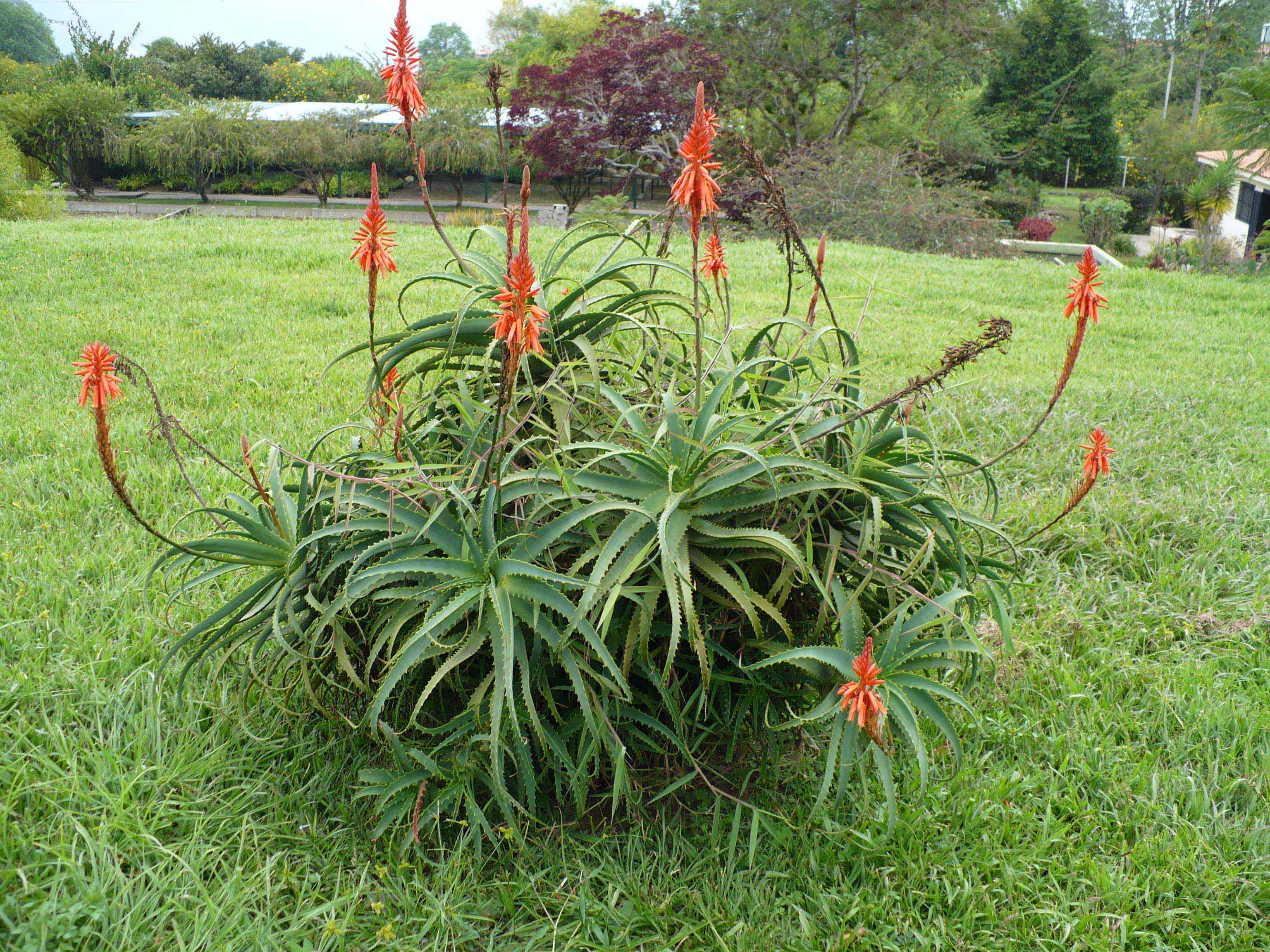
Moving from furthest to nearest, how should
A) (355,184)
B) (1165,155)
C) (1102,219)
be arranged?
(1165,155)
(355,184)
(1102,219)

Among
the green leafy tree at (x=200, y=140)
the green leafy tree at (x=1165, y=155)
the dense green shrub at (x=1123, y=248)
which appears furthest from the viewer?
the green leafy tree at (x=1165, y=155)

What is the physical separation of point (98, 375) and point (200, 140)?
29947mm

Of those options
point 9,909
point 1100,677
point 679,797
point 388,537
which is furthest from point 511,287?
point 1100,677

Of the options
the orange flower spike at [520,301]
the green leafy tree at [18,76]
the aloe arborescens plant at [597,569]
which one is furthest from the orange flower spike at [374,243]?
the green leafy tree at [18,76]

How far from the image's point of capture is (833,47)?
21.6m

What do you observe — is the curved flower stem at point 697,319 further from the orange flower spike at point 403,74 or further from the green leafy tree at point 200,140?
the green leafy tree at point 200,140

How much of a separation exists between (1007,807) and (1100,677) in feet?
2.21

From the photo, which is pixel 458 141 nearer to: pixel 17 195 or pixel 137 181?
pixel 137 181

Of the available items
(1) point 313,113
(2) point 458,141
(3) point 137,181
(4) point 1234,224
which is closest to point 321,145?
(1) point 313,113

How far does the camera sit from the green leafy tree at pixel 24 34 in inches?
3177

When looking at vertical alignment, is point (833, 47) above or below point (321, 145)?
above

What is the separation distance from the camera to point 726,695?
1895 mm

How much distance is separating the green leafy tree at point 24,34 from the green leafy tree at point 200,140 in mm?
67394

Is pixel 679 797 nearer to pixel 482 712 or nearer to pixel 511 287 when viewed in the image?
pixel 482 712
